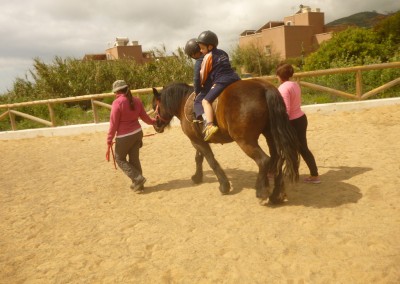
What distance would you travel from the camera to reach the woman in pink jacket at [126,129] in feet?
15.7

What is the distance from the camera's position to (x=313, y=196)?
4223 mm

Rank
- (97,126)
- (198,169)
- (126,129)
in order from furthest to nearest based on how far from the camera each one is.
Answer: (97,126)
(198,169)
(126,129)

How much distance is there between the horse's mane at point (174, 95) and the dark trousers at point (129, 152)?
616 millimetres

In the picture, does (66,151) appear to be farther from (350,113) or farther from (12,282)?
(350,113)

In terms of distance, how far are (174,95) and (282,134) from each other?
1936 mm

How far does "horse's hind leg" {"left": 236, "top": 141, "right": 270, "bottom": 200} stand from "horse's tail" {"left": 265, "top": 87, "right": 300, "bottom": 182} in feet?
0.61

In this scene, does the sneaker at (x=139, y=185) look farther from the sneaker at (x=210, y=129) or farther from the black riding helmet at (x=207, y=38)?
the black riding helmet at (x=207, y=38)

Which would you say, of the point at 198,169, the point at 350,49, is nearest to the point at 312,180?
the point at 198,169

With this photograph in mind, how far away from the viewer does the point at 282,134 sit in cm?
375

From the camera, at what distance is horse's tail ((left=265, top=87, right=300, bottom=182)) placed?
148 inches

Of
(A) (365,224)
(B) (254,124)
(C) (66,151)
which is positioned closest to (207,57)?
(B) (254,124)

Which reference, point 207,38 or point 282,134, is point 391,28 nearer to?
point 207,38

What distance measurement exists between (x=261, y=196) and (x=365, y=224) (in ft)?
3.92

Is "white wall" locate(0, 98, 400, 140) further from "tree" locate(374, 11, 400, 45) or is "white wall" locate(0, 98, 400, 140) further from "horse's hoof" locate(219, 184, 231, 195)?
"tree" locate(374, 11, 400, 45)
